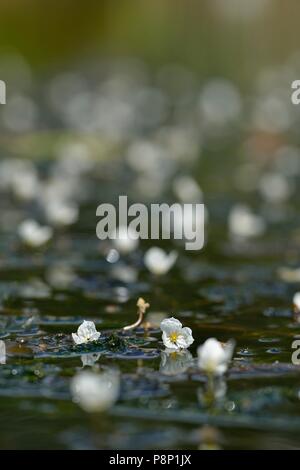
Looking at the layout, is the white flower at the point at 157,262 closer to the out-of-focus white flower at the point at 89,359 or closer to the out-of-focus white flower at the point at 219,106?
the out-of-focus white flower at the point at 89,359

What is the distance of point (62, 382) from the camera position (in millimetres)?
3240

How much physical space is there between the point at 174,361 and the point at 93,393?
68 centimetres

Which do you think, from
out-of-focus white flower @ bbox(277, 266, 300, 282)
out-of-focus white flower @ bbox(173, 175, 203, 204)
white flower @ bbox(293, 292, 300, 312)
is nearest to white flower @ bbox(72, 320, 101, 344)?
white flower @ bbox(293, 292, 300, 312)

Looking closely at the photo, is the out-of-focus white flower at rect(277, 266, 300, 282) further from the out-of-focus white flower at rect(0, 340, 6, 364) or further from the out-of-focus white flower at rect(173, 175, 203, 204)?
the out-of-focus white flower at rect(173, 175, 203, 204)

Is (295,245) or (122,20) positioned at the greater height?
(122,20)

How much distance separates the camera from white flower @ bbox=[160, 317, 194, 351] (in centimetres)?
352

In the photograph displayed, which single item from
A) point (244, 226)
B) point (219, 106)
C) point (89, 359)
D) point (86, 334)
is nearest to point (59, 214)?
point (244, 226)

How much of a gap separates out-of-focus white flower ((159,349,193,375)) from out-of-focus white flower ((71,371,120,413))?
0.27 meters

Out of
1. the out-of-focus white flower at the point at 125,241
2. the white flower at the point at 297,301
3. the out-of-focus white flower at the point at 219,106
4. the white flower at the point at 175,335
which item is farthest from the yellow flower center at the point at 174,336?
the out-of-focus white flower at the point at 219,106

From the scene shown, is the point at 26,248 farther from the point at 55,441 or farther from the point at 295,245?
the point at 55,441

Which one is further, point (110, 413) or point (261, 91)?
point (261, 91)

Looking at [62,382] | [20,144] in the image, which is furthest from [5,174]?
[62,382]

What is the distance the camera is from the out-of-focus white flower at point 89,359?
11.2ft
